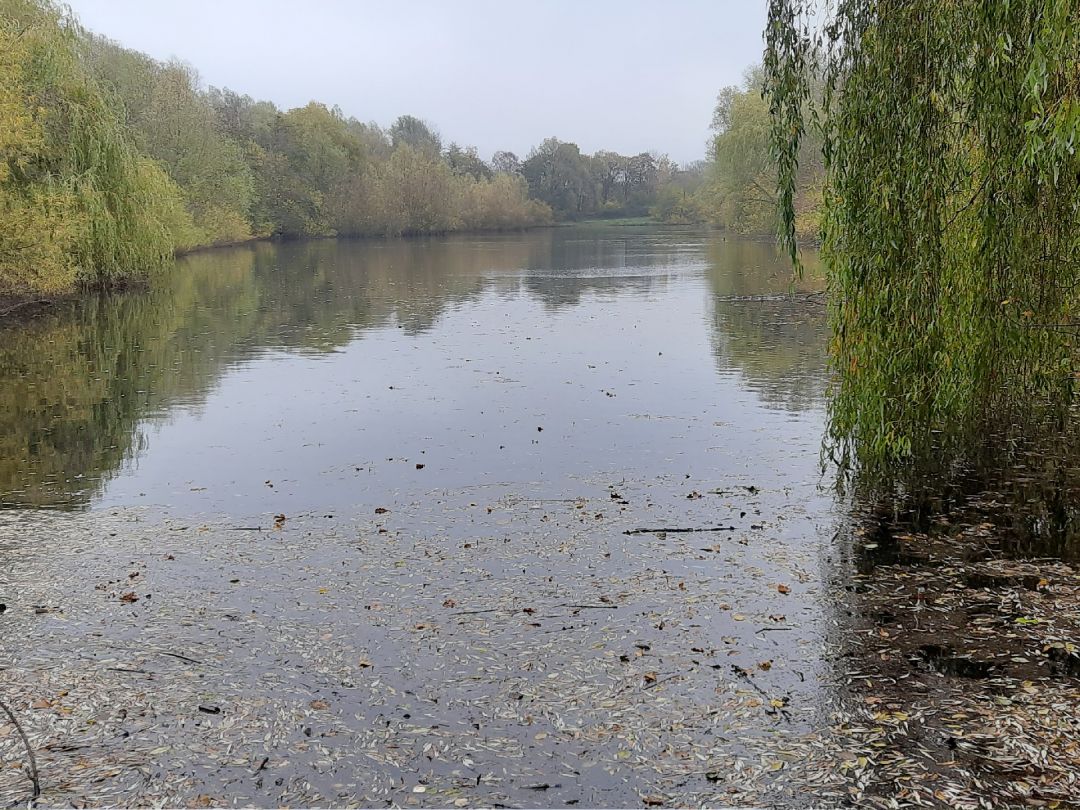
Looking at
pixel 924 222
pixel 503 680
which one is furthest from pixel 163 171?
pixel 503 680

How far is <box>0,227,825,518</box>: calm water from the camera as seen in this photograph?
35.4 ft

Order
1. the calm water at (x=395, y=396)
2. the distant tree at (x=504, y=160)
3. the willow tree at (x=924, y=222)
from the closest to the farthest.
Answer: the willow tree at (x=924, y=222) → the calm water at (x=395, y=396) → the distant tree at (x=504, y=160)

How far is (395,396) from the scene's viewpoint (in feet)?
50.5

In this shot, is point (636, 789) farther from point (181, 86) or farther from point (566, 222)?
point (566, 222)

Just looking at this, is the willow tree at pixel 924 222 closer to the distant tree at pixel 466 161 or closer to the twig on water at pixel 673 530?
the twig on water at pixel 673 530

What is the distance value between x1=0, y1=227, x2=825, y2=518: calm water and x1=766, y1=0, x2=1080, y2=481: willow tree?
205 cm

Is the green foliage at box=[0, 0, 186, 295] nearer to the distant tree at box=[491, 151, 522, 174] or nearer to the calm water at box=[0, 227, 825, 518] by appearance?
the calm water at box=[0, 227, 825, 518]

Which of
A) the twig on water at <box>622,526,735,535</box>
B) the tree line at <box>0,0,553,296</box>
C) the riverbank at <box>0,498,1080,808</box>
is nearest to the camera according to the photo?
the riverbank at <box>0,498,1080,808</box>

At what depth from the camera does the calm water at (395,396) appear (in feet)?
35.4

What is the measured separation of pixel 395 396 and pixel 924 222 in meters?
9.04

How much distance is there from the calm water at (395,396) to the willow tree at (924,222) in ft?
6.73

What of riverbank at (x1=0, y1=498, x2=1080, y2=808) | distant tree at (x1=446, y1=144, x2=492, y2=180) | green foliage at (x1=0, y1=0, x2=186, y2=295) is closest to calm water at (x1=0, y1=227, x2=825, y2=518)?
green foliage at (x1=0, y1=0, x2=186, y2=295)

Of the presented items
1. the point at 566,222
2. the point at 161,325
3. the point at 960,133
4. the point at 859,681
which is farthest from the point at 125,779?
the point at 566,222

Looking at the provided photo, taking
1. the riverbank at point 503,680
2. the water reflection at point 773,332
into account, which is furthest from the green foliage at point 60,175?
the riverbank at point 503,680
